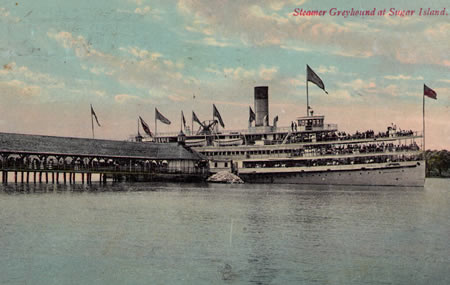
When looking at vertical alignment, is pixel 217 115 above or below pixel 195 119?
above

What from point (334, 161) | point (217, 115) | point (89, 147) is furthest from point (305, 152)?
point (89, 147)

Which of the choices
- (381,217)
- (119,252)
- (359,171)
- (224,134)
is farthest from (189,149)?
(119,252)

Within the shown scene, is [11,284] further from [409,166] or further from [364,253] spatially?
[409,166]

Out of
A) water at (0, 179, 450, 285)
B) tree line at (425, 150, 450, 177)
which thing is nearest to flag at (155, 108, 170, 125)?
water at (0, 179, 450, 285)

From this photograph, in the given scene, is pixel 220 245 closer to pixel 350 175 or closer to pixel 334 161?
pixel 350 175

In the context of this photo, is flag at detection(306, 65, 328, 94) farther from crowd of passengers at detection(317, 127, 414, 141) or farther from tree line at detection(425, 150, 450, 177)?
tree line at detection(425, 150, 450, 177)

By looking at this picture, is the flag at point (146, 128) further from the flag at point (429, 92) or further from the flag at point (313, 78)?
the flag at point (429, 92)
